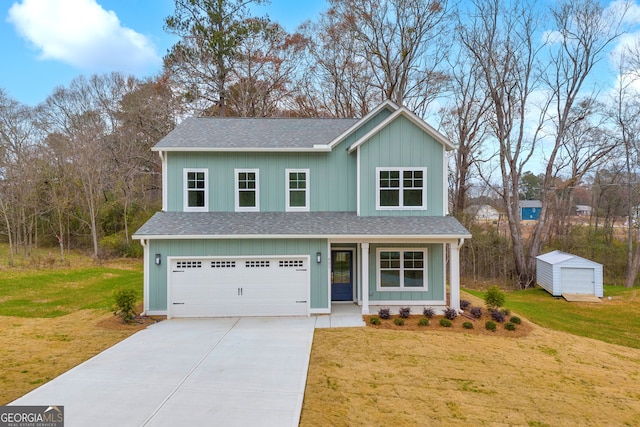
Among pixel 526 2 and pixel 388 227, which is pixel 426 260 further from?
pixel 526 2

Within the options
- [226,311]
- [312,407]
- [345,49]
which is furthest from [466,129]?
[312,407]

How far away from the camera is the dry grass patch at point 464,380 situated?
209 inches

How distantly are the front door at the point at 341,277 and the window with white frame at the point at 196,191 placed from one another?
4768 mm

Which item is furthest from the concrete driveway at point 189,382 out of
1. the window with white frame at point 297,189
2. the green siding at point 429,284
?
the window with white frame at point 297,189

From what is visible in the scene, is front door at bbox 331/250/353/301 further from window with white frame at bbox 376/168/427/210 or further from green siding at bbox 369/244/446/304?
window with white frame at bbox 376/168/427/210

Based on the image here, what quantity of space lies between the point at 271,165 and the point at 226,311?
→ 4939 millimetres

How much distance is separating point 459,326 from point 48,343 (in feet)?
33.9

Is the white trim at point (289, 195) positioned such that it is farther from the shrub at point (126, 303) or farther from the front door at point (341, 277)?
the shrub at point (126, 303)

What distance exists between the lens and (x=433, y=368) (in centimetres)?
696

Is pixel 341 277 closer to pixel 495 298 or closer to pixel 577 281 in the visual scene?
pixel 495 298

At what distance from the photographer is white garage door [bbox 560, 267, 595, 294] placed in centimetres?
1594

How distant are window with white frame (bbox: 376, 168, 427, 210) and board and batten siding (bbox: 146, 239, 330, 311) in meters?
2.67

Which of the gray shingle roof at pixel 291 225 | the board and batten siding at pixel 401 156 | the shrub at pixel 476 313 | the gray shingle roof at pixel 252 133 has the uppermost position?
the gray shingle roof at pixel 252 133

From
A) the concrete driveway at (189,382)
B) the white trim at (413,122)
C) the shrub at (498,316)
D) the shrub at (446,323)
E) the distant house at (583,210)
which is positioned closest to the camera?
the concrete driveway at (189,382)
